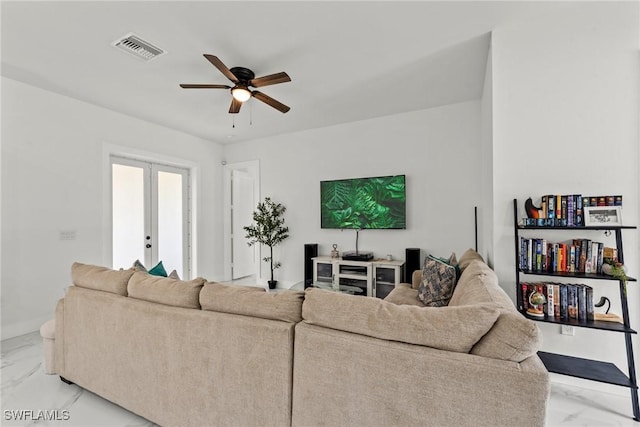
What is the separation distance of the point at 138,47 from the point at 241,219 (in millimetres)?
3936

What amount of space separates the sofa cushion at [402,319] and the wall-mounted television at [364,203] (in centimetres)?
315

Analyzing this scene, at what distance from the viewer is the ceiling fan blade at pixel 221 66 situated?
232 centimetres

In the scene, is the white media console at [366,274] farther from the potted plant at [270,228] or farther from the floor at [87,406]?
the floor at [87,406]

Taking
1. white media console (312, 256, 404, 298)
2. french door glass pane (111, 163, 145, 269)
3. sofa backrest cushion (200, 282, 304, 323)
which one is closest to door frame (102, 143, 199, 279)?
french door glass pane (111, 163, 145, 269)

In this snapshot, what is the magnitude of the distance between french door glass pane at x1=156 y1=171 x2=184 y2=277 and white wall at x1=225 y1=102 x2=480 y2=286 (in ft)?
4.59

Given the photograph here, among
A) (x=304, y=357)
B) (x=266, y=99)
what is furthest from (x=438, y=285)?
(x=266, y=99)

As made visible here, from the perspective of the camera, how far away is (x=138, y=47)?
8.54 feet

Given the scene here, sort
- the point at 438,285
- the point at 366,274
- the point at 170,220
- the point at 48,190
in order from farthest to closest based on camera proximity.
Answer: the point at 170,220 < the point at 366,274 < the point at 48,190 < the point at 438,285

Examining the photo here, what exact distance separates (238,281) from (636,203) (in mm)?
5633

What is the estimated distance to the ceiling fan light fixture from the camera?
2.87m

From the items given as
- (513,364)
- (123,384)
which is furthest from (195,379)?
(513,364)

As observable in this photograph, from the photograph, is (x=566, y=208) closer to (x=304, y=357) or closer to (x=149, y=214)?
(x=304, y=357)

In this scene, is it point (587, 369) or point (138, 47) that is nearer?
point (587, 369)

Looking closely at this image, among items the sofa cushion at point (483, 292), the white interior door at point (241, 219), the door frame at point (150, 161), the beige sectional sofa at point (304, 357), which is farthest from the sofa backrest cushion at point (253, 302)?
the white interior door at point (241, 219)
